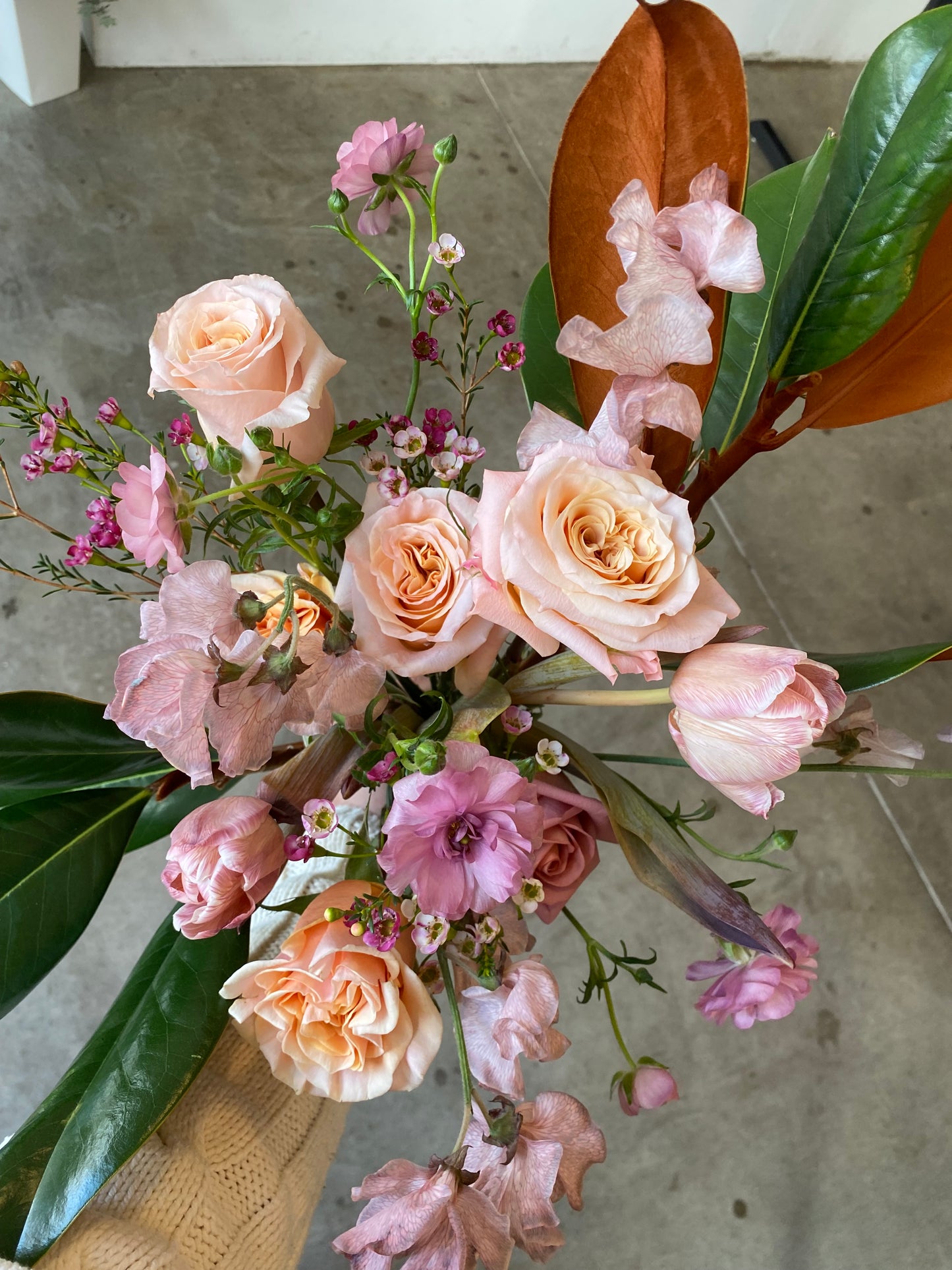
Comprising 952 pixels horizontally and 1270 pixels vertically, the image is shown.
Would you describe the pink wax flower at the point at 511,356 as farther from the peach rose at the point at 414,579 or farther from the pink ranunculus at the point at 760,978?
the pink ranunculus at the point at 760,978

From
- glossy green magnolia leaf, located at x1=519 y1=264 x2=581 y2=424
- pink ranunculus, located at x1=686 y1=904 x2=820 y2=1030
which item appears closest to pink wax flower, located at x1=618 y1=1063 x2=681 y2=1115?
pink ranunculus, located at x1=686 y1=904 x2=820 y2=1030

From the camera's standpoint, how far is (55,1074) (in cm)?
94

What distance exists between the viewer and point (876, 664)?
457 millimetres

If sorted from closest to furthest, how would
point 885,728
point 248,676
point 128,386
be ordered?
point 248,676
point 885,728
point 128,386

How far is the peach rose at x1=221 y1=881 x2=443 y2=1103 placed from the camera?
41cm

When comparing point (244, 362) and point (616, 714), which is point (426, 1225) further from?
point (616, 714)

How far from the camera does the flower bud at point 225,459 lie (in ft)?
1.14

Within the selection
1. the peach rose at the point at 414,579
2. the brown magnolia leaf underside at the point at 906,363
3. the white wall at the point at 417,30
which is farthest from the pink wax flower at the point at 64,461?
the white wall at the point at 417,30

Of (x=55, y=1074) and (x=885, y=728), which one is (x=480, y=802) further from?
(x=55, y=1074)

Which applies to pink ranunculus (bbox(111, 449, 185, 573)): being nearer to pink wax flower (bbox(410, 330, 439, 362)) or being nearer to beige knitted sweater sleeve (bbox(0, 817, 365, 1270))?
pink wax flower (bbox(410, 330, 439, 362))

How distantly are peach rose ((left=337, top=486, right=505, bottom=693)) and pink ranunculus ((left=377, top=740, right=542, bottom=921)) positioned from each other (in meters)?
0.05

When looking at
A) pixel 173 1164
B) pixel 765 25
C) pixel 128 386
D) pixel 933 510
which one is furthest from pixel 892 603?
pixel 765 25

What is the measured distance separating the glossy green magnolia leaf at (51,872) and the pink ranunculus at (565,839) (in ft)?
0.82

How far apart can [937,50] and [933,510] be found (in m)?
1.25
